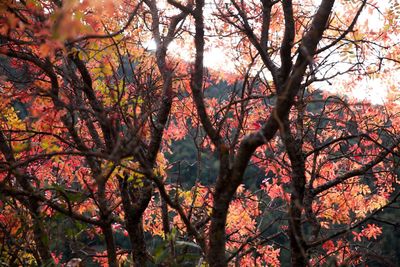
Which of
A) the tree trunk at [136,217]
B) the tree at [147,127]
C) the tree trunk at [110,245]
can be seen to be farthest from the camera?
the tree trunk at [136,217]

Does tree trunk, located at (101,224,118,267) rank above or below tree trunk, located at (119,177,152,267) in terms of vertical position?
below

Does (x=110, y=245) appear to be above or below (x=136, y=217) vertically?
below

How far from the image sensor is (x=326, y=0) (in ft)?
9.36

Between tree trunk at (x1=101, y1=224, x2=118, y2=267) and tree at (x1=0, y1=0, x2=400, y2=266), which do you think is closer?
tree at (x1=0, y1=0, x2=400, y2=266)

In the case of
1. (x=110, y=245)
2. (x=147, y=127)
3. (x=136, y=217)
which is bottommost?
(x=110, y=245)

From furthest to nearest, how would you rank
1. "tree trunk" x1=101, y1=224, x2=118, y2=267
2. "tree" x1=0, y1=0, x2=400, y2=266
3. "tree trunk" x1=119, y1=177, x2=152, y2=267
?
"tree trunk" x1=119, y1=177, x2=152, y2=267, "tree trunk" x1=101, y1=224, x2=118, y2=267, "tree" x1=0, y1=0, x2=400, y2=266

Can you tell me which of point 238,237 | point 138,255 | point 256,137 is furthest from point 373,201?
point 256,137

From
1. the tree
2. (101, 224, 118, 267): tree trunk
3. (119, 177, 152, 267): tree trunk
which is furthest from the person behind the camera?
(119, 177, 152, 267): tree trunk

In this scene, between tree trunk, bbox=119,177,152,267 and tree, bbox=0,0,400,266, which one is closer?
tree, bbox=0,0,400,266

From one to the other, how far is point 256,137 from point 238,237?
318 inches

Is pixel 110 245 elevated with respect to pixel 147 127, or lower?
lower

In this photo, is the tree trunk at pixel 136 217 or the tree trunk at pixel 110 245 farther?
the tree trunk at pixel 136 217

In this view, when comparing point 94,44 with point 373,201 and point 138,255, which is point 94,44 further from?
point 373,201

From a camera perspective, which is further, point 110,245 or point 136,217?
point 136,217
